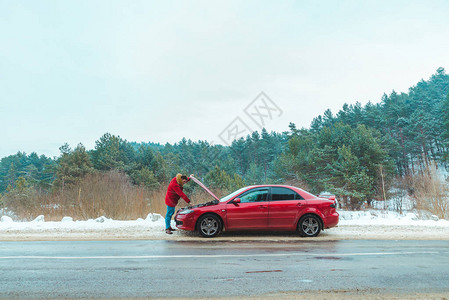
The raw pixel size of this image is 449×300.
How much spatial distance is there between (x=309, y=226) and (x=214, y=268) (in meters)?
4.84

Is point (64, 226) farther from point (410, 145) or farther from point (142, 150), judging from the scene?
point (410, 145)

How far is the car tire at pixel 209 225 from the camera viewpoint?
10.0 m

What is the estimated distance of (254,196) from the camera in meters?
10.4

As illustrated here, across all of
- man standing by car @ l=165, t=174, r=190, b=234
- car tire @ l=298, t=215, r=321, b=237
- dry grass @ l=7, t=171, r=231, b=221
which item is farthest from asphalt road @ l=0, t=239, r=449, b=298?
dry grass @ l=7, t=171, r=231, b=221

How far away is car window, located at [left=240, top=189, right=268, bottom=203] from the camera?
33.8 feet

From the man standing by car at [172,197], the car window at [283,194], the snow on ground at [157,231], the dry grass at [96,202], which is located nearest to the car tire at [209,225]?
the snow on ground at [157,231]

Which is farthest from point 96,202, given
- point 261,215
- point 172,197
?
point 261,215

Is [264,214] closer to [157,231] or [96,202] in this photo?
[157,231]

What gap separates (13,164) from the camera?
101000 mm

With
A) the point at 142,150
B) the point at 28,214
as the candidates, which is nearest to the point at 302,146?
the point at 142,150

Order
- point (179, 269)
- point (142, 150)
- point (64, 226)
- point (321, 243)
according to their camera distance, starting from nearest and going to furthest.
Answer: point (179, 269)
point (321, 243)
point (64, 226)
point (142, 150)

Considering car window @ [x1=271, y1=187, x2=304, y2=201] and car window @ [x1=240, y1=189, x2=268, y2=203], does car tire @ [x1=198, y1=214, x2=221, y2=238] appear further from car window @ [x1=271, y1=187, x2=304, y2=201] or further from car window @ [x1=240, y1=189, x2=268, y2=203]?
car window @ [x1=271, y1=187, x2=304, y2=201]

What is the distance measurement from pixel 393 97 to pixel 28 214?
89355 mm

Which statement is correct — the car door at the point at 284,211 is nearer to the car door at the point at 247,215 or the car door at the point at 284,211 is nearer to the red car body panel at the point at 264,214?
the red car body panel at the point at 264,214
